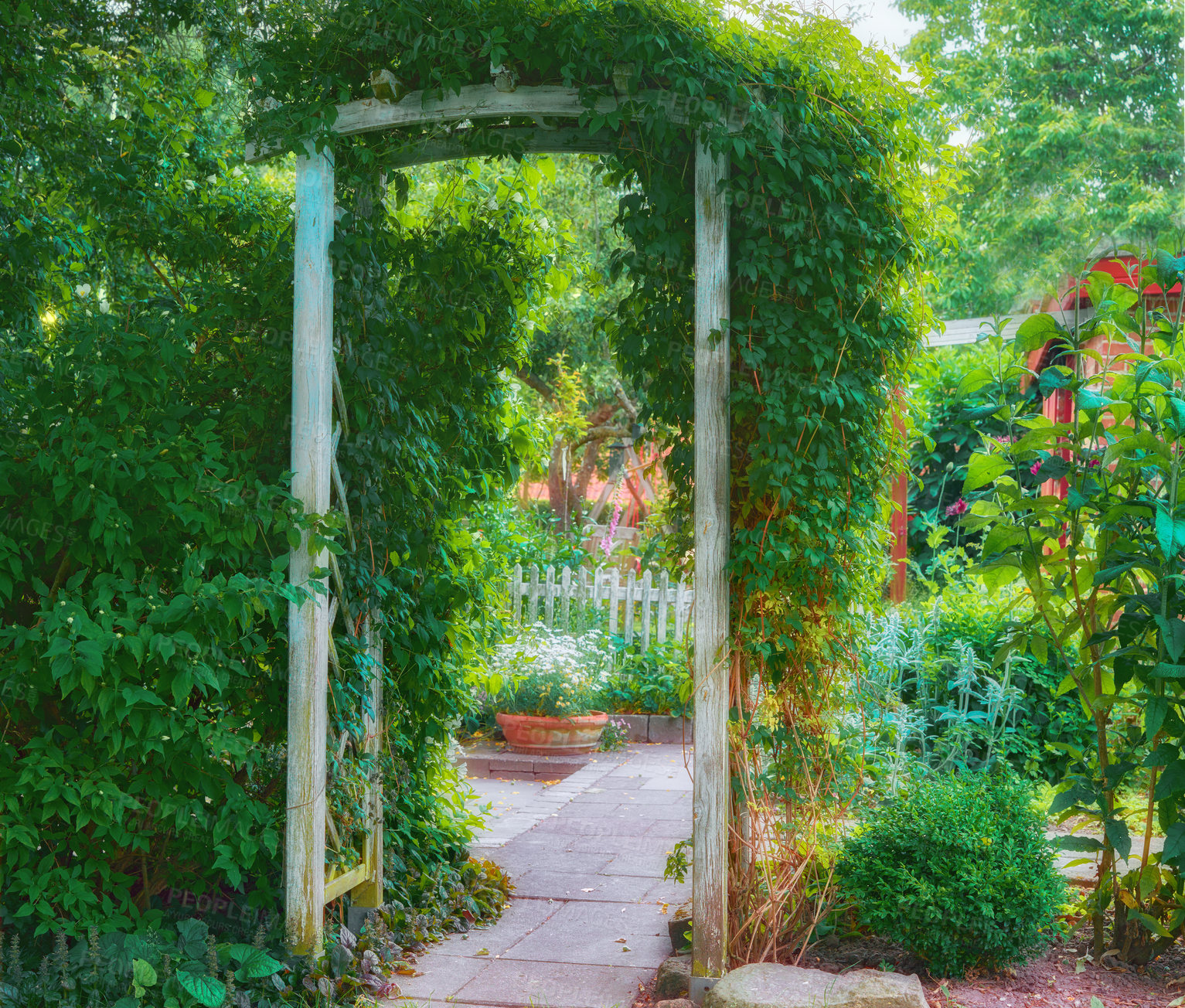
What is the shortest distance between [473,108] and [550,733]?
16.5 feet

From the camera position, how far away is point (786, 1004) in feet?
9.43

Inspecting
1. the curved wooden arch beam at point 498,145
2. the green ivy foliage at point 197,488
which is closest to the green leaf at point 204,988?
the green ivy foliage at point 197,488

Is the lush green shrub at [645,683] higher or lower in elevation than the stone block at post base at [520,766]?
higher

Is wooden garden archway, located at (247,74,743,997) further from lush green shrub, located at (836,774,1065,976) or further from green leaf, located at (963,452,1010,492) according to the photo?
green leaf, located at (963,452,1010,492)

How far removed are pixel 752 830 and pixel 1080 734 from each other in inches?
137

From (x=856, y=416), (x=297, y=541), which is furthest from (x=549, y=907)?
(x=856, y=416)

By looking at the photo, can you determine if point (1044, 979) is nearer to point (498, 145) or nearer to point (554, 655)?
point (498, 145)

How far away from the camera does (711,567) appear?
3412mm

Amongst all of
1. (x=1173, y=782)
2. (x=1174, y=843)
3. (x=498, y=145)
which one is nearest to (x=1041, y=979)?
(x=1174, y=843)

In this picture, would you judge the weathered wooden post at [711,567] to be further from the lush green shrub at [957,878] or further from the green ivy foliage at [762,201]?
the lush green shrub at [957,878]

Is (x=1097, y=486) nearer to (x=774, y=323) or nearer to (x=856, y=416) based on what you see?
(x=856, y=416)

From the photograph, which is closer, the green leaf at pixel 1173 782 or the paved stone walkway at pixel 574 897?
the green leaf at pixel 1173 782

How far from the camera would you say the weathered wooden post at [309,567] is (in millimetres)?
3381

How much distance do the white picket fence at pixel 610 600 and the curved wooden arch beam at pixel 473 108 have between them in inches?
225
